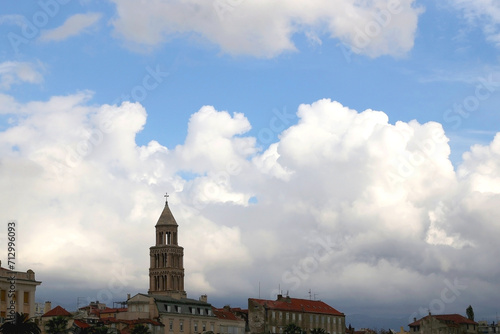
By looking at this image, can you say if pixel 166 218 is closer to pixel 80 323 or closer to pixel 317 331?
pixel 317 331

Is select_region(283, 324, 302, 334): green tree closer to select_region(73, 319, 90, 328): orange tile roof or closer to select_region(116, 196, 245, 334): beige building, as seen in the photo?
select_region(116, 196, 245, 334): beige building

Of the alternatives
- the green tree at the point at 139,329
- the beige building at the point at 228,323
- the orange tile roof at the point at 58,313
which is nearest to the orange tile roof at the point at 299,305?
the beige building at the point at 228,323

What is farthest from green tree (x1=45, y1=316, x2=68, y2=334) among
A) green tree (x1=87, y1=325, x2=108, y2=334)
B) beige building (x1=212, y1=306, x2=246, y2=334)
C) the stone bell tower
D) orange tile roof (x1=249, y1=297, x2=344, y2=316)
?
the stone bell tower

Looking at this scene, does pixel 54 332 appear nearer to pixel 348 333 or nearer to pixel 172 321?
pixel 172 321

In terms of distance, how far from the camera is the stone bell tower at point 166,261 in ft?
612

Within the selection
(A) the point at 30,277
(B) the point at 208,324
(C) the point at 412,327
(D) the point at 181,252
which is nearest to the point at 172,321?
(B) the point at 208,324

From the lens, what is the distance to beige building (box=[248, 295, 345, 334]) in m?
159

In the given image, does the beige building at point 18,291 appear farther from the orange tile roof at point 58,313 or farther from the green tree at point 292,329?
the green tree at point 292,329

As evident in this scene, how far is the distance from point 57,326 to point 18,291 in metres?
12.8

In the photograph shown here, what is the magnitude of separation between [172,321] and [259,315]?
25.9 meters

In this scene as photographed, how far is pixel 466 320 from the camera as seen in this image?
199125 millimetres

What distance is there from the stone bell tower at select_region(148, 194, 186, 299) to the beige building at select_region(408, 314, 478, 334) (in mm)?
55399

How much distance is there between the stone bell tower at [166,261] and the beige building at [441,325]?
55399mm

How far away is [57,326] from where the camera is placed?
374 ft
